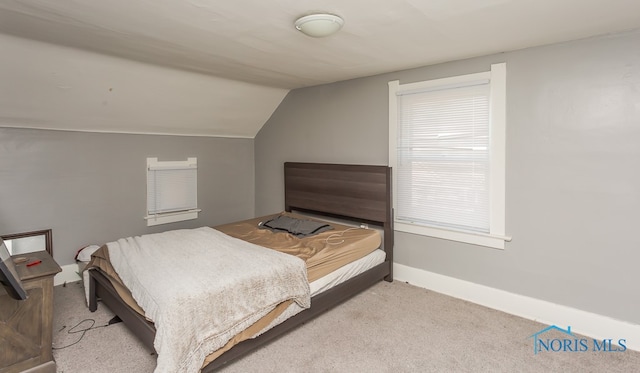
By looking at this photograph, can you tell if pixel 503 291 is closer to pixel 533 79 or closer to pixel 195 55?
pixel 533 79

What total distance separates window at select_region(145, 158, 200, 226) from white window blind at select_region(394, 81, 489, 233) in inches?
105

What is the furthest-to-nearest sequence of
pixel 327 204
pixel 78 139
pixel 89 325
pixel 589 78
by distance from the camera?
pixel 327 204
pixel 78 139
pixel 89 325
pixel 589 78

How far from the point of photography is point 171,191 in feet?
14.1

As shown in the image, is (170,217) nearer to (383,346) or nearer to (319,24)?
(383,346)

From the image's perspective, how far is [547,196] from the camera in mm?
2709

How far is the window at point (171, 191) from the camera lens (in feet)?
13.6

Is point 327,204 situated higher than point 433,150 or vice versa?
point 433,150

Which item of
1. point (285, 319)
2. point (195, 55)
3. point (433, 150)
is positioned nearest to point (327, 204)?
point (433, 150)

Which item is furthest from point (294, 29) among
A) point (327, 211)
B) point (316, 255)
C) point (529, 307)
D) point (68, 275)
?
point (68, 275)

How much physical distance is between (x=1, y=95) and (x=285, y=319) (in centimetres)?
298

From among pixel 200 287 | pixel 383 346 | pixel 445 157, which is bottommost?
pixel 383 346

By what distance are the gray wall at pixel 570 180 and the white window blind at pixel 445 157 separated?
0.20m

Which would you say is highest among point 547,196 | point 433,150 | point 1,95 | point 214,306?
point 1,95

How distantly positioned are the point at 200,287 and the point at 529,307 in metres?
2.60
